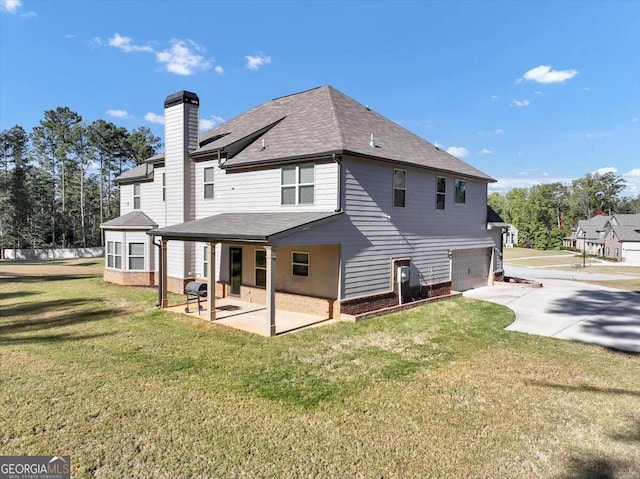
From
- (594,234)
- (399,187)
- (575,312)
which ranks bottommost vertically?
Result: (575,312)

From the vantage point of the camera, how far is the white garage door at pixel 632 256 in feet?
173

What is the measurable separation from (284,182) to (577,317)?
10.7m

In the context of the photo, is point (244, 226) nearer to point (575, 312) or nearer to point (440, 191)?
point (440, 191)

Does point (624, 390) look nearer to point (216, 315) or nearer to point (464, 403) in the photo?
point (464, 403)

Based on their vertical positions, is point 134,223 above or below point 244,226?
above

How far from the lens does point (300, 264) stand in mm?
12664

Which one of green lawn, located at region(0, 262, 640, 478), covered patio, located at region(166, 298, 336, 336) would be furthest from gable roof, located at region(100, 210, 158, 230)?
green lawn, located at region(0, 262, 640, 478)

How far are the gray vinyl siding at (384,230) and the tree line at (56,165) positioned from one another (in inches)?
1686

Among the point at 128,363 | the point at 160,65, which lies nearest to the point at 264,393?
the point at 128,363

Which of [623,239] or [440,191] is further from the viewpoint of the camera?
[623,239]

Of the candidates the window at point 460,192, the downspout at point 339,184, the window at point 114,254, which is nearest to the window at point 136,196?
the window at point 114,254

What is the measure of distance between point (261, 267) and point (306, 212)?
126 inches

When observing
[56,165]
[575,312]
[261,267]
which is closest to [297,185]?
[261,267]

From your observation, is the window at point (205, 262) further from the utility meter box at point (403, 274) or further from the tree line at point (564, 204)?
the tree line at point (564, 204)
